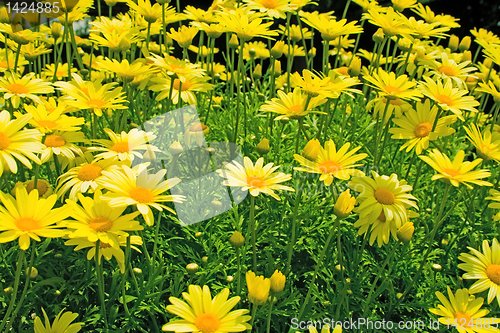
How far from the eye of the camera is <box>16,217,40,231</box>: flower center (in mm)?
925

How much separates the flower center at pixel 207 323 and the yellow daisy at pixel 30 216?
0.39 meters

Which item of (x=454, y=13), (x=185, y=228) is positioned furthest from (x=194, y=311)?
(x=454, y=13)

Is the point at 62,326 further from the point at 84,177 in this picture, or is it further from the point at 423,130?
the point at 423,130

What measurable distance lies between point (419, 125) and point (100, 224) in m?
1.24

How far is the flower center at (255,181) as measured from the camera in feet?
3.97

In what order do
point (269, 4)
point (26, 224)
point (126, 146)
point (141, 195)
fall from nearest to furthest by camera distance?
1. point (26, 224)
2. point (141, 195)
3. point (126, 146)
4. point (269, 4)

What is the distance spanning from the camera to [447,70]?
5.75 feet

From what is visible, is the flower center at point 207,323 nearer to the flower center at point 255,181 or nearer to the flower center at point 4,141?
the flower center at point 255,181

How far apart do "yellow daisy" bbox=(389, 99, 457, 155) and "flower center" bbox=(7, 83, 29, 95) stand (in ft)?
4.67

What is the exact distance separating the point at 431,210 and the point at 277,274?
1106 mm

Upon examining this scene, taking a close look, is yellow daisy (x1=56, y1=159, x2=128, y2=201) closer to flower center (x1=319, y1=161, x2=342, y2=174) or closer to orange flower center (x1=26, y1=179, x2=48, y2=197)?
orange flower center (x1=26, y1=179, x2=48, y2=197)

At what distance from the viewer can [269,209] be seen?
5.39 ft

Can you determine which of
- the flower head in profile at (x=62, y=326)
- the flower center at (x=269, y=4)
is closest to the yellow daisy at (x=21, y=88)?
the flower head in profile at (x=62, y=326)

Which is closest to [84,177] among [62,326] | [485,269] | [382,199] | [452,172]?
[62,326]
